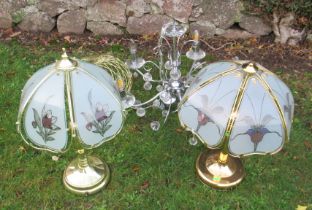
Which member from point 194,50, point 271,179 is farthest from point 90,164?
point 271,179

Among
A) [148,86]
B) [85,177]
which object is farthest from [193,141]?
[85,177]

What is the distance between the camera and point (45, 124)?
285 centimetres

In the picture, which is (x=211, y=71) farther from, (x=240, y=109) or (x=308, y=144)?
(x=308, y=144)

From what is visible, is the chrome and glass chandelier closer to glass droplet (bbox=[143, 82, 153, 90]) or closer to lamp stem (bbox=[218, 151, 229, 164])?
glass droplet (bbox=[143, 82, 153, 90])

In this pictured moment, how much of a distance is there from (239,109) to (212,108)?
0.18 m

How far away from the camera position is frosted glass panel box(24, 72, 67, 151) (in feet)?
9.18

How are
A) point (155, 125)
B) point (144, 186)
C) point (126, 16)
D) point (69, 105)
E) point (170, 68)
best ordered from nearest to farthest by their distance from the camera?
point (69, 105) < point (144, 186) < point (170, 68) < point (155, 125) < point (126, 16)

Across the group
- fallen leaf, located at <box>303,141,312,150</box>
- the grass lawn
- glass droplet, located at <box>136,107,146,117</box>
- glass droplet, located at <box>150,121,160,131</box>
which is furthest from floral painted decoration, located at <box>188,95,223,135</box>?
fallen leaf, located at <box>303,141,312,150</box>

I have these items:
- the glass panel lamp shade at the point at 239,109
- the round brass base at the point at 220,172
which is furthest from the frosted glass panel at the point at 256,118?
the round brass base at the point at 220,172

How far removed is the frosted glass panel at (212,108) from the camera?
2865 millimetres

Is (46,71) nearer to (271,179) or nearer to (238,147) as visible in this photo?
(238,147)

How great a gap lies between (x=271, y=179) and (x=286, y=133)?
0.97m

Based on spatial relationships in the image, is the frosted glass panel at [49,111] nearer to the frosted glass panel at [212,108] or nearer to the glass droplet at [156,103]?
the frosted glass panel at [212,108]

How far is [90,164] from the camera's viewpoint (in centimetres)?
368
